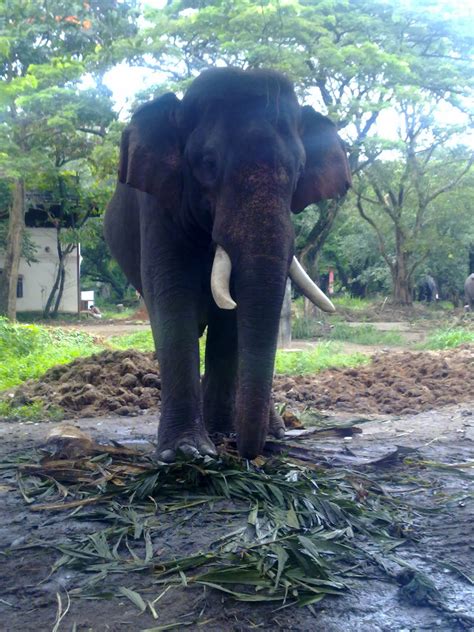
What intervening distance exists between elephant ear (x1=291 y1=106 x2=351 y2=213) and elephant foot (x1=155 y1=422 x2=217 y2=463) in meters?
1.60

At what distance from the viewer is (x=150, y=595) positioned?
127 inches

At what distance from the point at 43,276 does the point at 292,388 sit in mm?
27682

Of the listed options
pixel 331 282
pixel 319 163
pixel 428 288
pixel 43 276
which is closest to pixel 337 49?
pixel 319 163

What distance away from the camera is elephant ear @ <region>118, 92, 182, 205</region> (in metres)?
5.34

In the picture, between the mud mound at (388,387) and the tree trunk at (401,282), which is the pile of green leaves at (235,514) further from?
the tree trunk at (401,282)

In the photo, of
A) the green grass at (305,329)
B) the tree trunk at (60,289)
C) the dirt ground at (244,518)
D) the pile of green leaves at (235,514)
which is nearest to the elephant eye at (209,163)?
the pile of green leaves at (235,514)

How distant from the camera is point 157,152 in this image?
536cm

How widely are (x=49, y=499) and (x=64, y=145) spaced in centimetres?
2183

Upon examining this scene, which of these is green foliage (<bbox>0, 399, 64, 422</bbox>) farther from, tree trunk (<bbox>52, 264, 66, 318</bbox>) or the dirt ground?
tree trunk (<bbox>52, 264, 66, 318</bbox>)

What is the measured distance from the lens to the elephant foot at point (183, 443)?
5285mm

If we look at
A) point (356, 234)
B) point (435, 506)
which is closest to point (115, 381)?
point (435, 506)

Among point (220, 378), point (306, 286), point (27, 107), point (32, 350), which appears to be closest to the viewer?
point (306, 286)

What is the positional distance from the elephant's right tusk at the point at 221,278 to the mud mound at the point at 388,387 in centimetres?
431

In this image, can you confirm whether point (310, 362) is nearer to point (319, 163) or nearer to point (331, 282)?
point (319, 163)
